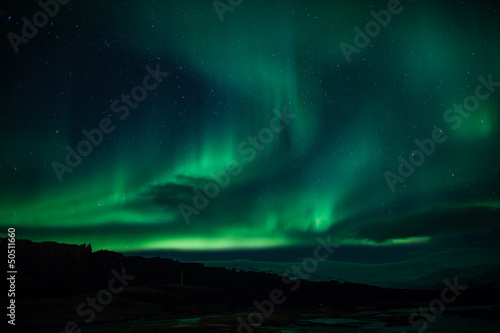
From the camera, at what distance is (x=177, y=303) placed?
2571 inches

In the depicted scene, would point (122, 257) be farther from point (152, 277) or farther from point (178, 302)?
point (178, 302)

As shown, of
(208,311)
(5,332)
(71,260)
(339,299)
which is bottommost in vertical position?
(339,299)

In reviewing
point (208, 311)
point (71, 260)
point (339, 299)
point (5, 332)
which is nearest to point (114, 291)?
Result: point (71, 260)

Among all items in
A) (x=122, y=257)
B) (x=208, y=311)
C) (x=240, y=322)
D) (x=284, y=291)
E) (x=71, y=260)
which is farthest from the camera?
(x=284, y=291)

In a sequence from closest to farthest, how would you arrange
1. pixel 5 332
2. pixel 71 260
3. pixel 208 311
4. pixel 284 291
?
pixel 5 332
pixel 208 311
pixel 71 260
pixel 284 291

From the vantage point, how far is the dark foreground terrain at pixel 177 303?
38.5 metres

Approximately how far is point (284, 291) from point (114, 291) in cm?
5025

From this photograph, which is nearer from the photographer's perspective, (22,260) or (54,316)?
(54,316)

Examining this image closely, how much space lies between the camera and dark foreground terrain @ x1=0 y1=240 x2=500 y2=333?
3850cm

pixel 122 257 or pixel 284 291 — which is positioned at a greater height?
pixel 122 257

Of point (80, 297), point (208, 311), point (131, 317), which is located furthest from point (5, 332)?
point (208, 311)

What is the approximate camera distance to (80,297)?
54.2 meters

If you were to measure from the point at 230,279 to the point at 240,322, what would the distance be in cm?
6866

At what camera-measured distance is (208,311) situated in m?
62.6
